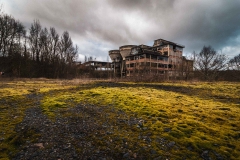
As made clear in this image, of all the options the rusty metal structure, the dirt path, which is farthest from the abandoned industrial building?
the dirt path

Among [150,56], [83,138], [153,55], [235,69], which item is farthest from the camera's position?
[153,55]

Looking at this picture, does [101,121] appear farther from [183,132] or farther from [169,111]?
[169,111]

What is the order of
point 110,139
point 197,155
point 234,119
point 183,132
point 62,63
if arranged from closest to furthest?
point 197,155 < point 110,139 < point 183,132 < point 234,119 < point 62,63

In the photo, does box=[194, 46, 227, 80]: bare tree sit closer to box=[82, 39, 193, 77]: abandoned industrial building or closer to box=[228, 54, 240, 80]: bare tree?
box=[228, 54, 240, 80]: bare tree

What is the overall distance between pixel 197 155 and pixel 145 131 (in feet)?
5.28

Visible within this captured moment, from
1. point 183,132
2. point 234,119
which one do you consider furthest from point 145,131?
point 234,119

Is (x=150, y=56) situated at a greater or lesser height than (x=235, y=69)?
greater

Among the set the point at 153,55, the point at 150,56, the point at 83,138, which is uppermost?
the point at 153,55

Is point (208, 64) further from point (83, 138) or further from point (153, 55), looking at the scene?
point (83, 138)

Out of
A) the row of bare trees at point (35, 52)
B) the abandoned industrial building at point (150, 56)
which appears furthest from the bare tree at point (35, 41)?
the abandoned industrial building at point (150, 56)

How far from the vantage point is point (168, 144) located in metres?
3.70

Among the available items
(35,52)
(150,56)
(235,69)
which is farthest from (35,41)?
(235,69)

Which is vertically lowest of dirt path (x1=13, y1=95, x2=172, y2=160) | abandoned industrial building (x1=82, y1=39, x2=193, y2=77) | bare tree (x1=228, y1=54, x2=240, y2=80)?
dirt path (x1=13, y1=95, x2=172, y2=160)

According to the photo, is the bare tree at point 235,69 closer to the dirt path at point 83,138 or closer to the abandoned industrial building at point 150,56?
the abandoned industrial building at point 150,56
